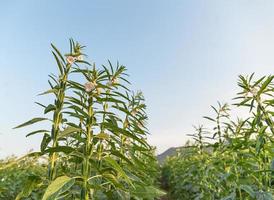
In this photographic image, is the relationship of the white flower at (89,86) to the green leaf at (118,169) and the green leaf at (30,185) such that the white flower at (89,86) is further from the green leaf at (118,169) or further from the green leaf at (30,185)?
the green leaf at (30,185)

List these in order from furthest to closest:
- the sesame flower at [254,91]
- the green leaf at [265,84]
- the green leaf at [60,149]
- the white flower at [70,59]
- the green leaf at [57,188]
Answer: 1. the sesame flower at [254,91]
2. the green leaf at [265,84]
3. the white flower at [70,59]
4. the green leaf at [60,149]
5. the green leaf at [57,188]

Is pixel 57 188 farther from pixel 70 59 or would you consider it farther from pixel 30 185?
pixel 70 59

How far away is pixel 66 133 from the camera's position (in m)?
Answer: 1.94

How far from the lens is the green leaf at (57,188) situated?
1.69m

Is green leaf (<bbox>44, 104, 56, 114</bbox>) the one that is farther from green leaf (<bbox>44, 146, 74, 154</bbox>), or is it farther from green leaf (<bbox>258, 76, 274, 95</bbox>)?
green leaf (<bbox>258, 76, 274, 95</bbox>)

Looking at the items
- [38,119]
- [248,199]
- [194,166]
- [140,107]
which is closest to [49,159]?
[38,119]

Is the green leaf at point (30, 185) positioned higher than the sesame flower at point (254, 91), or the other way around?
the sesame flower at point (254, 91)

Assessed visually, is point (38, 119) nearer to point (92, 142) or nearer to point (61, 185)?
point (92, 142)

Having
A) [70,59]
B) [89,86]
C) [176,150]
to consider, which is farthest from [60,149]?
[176,150]

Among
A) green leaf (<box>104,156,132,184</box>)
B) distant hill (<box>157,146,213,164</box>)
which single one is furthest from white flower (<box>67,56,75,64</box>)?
distant hill (<box>157,146,213,164</box>)

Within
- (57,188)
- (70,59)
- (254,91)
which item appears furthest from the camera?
(254,91)

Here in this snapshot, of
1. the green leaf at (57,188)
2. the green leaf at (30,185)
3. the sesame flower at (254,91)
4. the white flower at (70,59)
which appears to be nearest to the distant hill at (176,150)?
the sesame flower at (254,91)

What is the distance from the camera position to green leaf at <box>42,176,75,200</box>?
169 cm

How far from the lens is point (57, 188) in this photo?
174 cm
